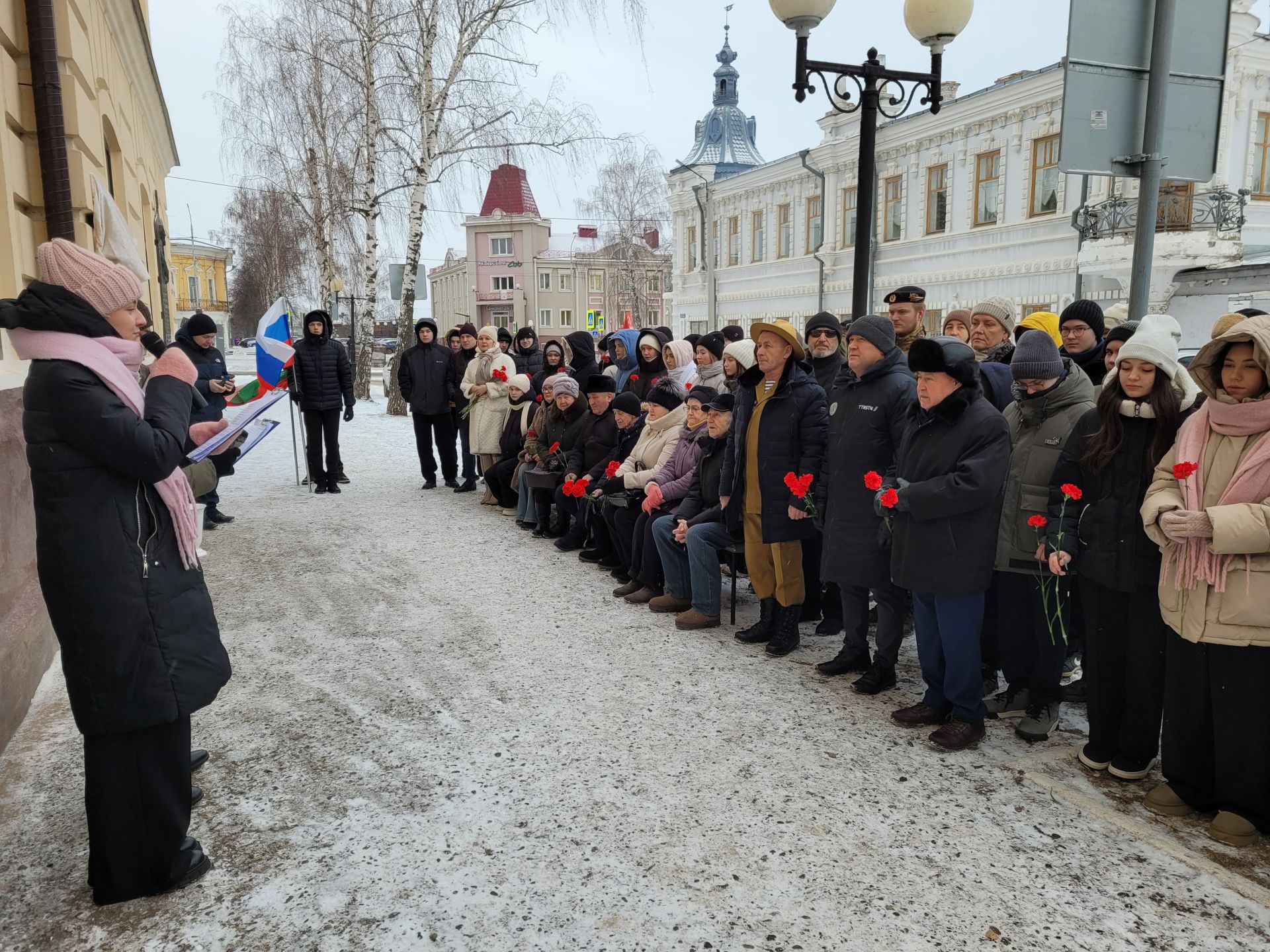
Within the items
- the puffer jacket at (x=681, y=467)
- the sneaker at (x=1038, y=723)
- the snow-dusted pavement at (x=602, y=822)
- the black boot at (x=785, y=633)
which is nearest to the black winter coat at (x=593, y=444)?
the puffer jacket at (x=681, y=467)

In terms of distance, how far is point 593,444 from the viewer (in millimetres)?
7617

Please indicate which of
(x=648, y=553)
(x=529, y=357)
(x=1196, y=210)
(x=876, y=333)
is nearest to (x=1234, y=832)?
(x=876, y=333)

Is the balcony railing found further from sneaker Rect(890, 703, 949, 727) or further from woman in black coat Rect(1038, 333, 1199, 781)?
sneaker Rect(890, 703, 949, 727)

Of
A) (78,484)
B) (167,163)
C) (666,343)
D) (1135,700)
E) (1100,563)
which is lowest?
(1135,700)

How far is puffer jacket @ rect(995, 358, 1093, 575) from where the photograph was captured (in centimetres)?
386

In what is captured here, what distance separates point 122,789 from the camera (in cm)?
276

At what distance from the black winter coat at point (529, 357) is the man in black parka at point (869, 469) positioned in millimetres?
6485

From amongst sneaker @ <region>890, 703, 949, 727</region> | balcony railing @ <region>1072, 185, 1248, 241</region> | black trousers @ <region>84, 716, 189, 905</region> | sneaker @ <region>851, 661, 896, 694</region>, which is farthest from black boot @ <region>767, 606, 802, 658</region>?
balcony railing @ <region>1072, 185, 1248, 241</region>

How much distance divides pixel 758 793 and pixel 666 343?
5165 mm

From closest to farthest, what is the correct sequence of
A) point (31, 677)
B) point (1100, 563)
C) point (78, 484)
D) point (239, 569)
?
point (78, 484)
point (1100, 563)
point (31, 677)
point (239, 569)

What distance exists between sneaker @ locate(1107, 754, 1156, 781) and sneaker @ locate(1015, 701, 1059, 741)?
1.32ft

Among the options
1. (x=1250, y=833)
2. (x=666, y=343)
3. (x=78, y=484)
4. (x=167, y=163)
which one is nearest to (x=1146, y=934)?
(x=1250, y=833)

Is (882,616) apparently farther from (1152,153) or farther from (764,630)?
(1152,153)

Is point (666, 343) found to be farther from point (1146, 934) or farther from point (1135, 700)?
point (1146, 934)
